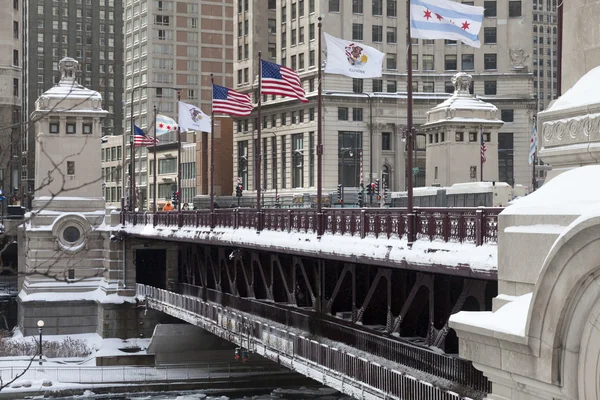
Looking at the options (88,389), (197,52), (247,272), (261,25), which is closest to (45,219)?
(88,389)

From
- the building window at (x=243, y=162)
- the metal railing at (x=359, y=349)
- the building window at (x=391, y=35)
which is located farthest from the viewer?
the building window at (x=243, y=162)

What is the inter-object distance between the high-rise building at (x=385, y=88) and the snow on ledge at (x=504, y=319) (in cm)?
7728

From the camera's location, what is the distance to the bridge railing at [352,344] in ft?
85.2

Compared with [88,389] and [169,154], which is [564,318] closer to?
[88,389]

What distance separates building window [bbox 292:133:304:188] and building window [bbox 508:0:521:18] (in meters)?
22.6

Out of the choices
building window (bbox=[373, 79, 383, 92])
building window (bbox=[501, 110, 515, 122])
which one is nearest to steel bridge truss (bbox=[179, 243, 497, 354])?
building window (bbox=[373, 79, 383, 92])

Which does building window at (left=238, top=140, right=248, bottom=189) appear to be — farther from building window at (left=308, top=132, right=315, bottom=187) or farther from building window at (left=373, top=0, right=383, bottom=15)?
building window at (left=373, top=0, right=383, bottom=15)

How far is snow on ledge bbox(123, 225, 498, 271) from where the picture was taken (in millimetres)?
22998

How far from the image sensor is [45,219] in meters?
69.6

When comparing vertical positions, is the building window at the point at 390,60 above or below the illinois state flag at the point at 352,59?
above

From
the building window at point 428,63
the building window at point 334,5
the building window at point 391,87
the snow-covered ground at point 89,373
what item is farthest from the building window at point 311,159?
the snow-covered ground at point 89,373

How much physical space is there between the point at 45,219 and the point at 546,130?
5459cm

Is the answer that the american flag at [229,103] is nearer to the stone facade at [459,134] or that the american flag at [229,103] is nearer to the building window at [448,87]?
→ the stone facade at [459,134]

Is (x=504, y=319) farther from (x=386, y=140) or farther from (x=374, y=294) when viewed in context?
(x=386, y=140)
